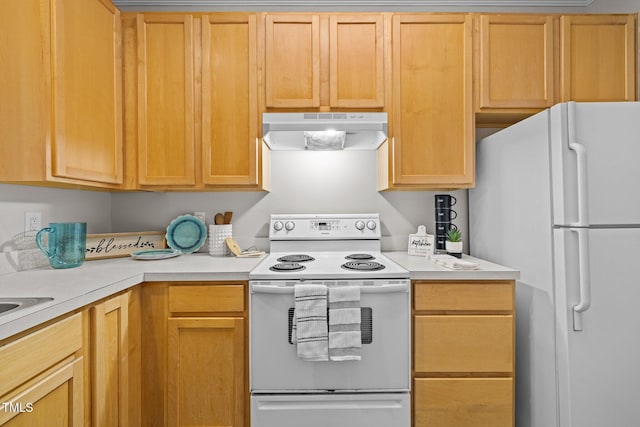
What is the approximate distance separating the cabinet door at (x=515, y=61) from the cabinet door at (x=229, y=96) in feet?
4.37

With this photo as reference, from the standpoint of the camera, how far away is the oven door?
155cm

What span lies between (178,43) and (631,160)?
232 cm

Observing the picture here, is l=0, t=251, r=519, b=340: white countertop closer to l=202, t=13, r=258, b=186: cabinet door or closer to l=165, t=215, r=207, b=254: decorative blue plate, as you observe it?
l=165, t=215, r=207, b=254: decorative blue plate

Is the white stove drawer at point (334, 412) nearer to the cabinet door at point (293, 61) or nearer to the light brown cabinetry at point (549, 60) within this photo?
the cabinet door at point (293, 61)

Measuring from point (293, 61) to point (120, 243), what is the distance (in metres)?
1.50

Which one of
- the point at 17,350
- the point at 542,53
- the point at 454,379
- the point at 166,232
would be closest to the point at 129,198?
the point at 166,232

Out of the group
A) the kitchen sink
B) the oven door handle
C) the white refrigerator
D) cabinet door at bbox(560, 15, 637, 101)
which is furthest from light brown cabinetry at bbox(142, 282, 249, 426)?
cabinet door at bbox(560, 15, 637, 101)

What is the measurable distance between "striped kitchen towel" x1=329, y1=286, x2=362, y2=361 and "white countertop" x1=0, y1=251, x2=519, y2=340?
323 millimetres

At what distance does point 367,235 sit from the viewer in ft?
7.22

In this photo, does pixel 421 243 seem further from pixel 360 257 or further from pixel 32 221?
pixel 32 221

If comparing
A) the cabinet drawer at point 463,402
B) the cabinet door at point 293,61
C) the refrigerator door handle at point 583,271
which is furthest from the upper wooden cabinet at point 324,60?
the cabinet drawer at point 463,402

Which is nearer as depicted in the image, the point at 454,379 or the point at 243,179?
the point at 454,379

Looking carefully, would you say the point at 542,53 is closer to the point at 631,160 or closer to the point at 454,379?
the point at 631,160

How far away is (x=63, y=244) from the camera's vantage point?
1605 mm
